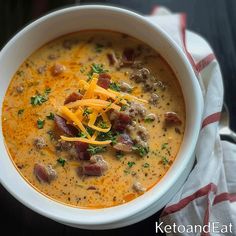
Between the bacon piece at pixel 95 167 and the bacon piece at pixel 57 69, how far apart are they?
420 millimetres

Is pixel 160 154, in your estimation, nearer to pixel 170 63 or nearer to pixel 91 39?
pixel 170 63

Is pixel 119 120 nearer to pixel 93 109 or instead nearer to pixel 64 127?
pixel 93 109

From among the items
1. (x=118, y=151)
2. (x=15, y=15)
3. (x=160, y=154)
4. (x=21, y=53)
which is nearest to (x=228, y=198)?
(x=160, y=154)

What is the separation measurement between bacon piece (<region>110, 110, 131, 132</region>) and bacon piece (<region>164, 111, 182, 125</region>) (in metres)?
0.16

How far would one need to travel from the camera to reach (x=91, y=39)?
7.23ft

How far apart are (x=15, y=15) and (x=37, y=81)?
592 millimetres

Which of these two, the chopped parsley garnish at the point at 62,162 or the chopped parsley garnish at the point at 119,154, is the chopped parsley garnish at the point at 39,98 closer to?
the chopped parsley garnish at the point at 62,162

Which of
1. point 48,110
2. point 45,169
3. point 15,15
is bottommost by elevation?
point 45,169

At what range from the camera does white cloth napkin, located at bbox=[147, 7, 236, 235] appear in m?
2.01

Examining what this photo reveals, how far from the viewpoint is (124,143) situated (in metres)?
1.94


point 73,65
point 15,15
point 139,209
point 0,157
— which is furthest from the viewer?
point 15,15

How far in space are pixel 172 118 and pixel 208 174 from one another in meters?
0.28

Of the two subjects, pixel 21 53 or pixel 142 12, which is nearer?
pixel 21 53

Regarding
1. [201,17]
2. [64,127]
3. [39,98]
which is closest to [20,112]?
[39,98]
